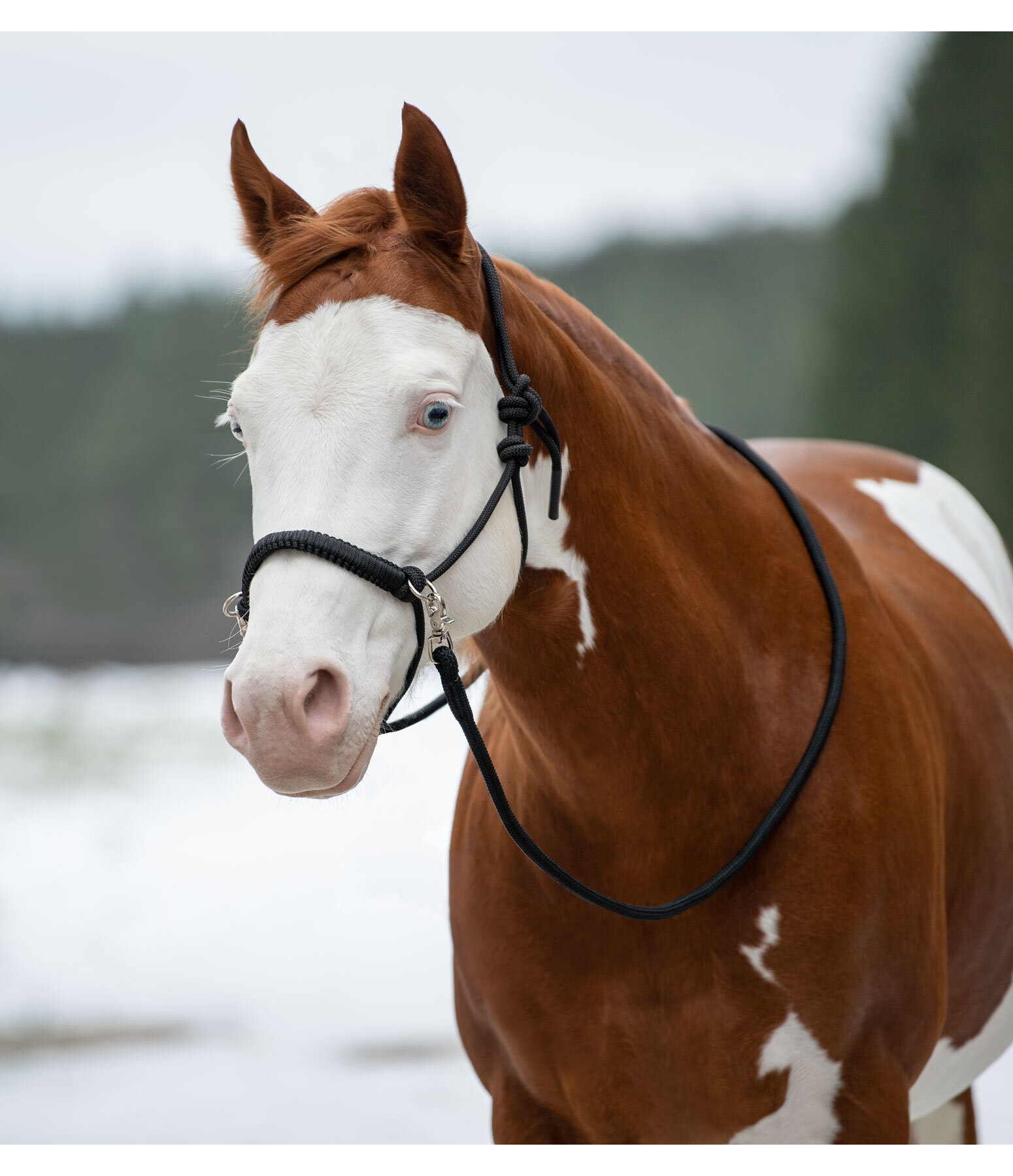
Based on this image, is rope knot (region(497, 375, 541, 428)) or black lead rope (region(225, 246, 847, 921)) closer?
black lead rope (region(225, 246, 847, 921))

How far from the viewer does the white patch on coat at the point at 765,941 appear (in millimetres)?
1294

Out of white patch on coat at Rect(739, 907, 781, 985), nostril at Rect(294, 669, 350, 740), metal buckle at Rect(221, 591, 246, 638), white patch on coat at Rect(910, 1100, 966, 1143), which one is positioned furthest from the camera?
white patch on coat at Rect(910, 1100, 966, 1143)

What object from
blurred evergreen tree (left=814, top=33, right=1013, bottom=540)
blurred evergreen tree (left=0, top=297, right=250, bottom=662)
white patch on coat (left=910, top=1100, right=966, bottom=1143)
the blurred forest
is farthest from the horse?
blurred evergreen tree (left=0, top=297, right=250, bottom=662)

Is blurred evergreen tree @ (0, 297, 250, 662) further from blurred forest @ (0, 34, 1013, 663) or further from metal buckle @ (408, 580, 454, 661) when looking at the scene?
metal buckle @ (408, 580, 454, 661)

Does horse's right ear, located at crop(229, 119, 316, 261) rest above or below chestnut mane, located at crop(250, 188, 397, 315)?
above

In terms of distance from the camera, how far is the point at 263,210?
4.02 ft

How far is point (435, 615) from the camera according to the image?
3.43 feet

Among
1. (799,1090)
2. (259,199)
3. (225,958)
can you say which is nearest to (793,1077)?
(799,1090)

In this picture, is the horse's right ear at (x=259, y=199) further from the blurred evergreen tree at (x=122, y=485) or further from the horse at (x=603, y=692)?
the blurred evergreen tree at (x=122, y=485)

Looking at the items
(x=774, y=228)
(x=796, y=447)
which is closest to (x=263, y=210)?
(x=796, y=447)

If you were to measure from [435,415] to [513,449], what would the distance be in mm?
104

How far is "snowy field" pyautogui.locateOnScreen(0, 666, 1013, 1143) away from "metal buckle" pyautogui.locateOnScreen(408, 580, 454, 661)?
120 cm

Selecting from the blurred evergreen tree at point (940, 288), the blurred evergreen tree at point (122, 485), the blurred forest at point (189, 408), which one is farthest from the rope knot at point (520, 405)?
the blurred evergreen tree at point (122, 485)

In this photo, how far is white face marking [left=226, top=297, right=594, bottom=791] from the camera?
96 cm
